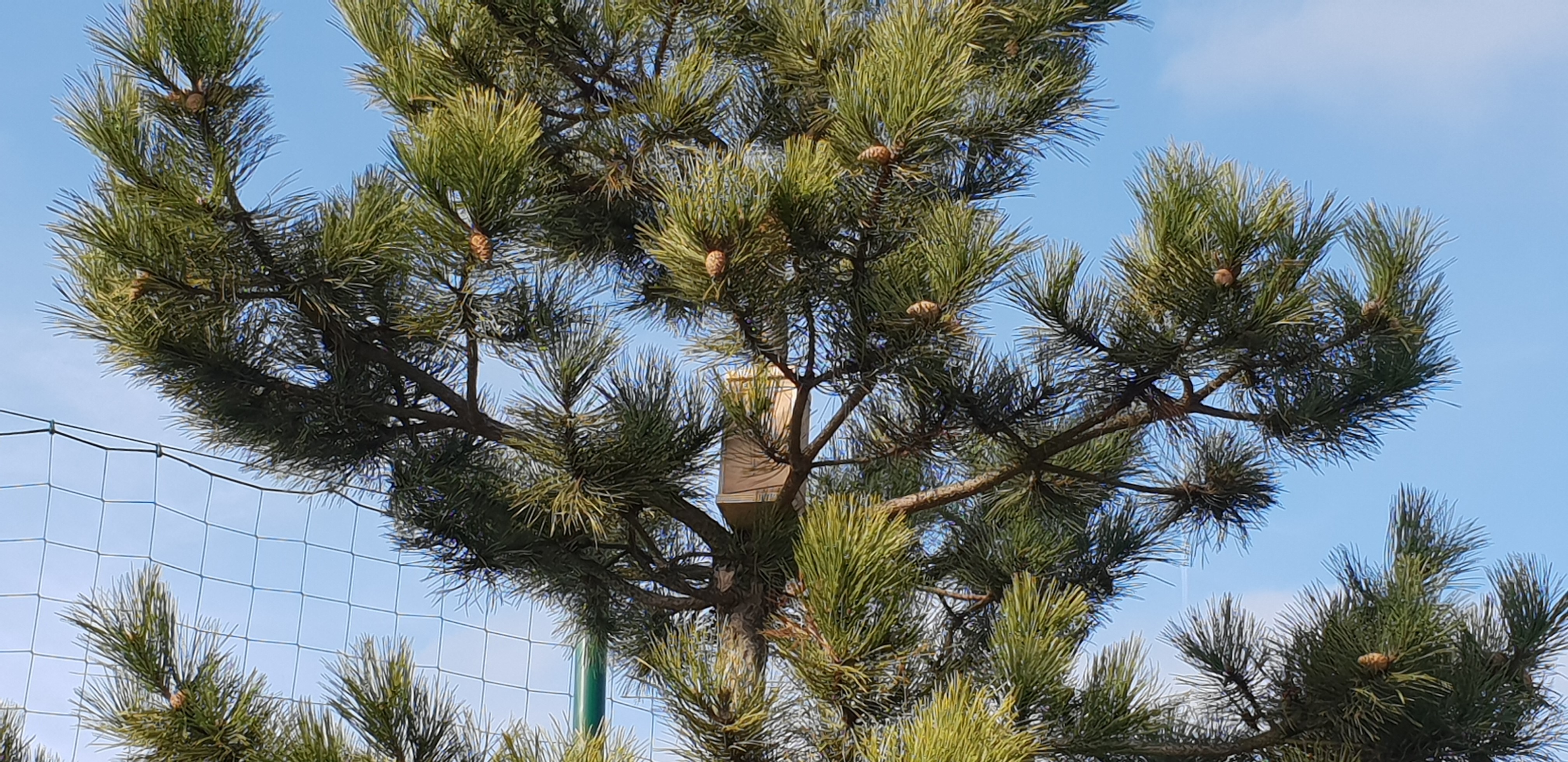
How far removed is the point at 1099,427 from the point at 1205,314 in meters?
0.29

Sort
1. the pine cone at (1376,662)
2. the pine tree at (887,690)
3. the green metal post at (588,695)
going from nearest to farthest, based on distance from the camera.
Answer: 1. the pine tree at (887,690)
2. the pine cone at (1376,662)
3. the green metal post at (588,695)

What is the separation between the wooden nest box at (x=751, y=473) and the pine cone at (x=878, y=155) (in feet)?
1.19

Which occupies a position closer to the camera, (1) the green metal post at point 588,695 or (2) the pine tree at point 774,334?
(2) the pine tree at point 774,334

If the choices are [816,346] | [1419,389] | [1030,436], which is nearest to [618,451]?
[816,346]

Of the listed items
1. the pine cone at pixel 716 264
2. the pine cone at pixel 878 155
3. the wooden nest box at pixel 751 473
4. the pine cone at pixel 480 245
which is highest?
the pine cone at pixel 878 155

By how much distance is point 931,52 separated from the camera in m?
1.72

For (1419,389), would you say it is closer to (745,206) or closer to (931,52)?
(931,52)

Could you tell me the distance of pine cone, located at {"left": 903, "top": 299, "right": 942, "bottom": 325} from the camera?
1.74m

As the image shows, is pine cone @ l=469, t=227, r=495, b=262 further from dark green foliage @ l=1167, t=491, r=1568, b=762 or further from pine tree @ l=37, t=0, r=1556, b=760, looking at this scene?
dark green foliage @ l=1167, t=491, r=1568, b=762

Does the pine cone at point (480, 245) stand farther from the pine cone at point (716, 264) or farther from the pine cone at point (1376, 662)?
the pine cone at point (1376, 662)

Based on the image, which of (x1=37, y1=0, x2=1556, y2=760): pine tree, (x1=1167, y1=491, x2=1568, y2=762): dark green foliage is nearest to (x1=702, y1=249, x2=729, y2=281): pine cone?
(x1=37, y1=0, x2=1556, y2=760): pine tree

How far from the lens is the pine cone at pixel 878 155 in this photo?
5.68 feet

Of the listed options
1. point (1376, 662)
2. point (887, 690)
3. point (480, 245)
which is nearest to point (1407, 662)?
point (1376, 662)

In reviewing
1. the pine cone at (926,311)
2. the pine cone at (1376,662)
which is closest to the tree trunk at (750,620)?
the pine cone at (926,311)
